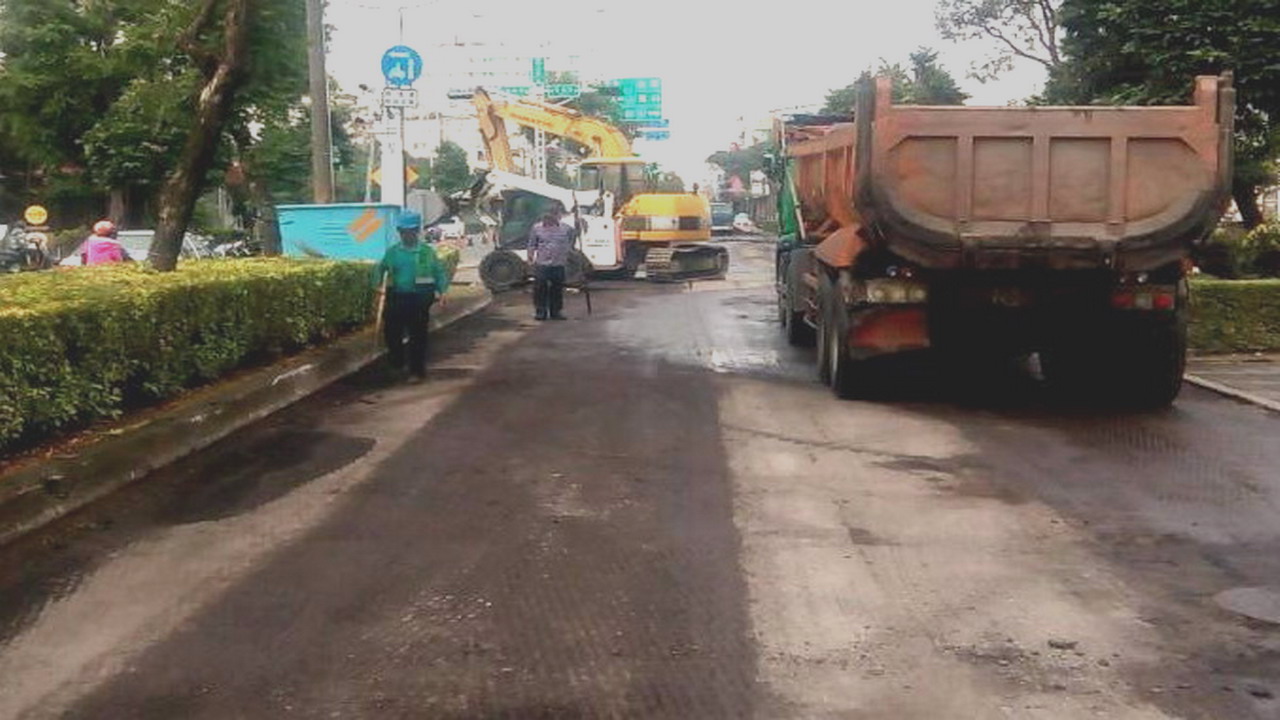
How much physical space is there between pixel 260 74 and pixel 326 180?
6024 mm

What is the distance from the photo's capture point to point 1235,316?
15.9m

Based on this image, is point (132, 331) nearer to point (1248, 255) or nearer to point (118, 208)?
point (1248, 255)

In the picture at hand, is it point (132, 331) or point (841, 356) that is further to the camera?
point (841, 356)

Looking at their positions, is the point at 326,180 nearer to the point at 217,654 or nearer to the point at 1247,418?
the point at 1247,418

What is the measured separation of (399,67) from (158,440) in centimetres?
1398

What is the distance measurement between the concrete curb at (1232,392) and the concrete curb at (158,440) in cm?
807

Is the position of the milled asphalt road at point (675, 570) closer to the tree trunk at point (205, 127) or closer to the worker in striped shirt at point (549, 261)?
the tree trunk at point (205, 127)

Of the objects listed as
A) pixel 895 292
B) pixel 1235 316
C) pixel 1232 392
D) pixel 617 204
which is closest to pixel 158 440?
pixel 895 292

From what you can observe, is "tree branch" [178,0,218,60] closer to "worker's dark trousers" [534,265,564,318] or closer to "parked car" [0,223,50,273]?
"worker's dark trousers" [534,265,564,318]

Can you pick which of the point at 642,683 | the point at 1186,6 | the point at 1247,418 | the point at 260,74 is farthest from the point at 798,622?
the point at 1186,6

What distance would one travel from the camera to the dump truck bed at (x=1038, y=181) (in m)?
11.1

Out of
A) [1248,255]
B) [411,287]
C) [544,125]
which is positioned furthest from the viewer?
[544,125]

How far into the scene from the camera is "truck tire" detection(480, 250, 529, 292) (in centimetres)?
2939

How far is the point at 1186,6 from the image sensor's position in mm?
20547
